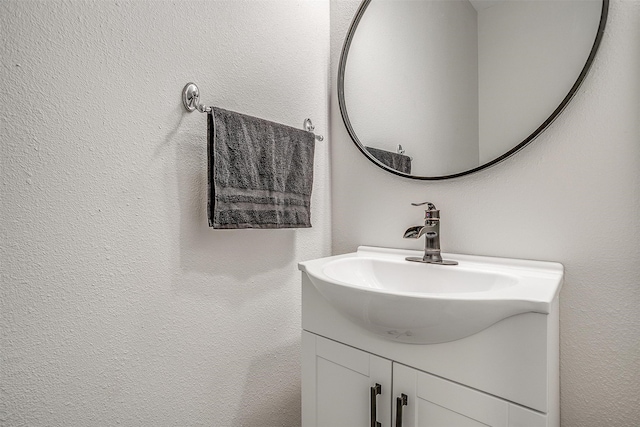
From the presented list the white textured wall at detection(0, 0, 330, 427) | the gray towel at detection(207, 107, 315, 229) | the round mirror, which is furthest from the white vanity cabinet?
the round mirror

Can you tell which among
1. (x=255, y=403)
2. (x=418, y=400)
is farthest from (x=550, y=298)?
(x=255, y=403)

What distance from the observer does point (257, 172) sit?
107cm

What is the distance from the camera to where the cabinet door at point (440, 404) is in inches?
26.9

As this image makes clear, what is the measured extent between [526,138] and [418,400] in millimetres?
741

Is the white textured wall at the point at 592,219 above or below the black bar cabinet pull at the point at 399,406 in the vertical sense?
above

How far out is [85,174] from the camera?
0.77 metres

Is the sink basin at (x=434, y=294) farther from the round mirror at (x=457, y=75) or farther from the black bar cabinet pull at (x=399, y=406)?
the round mirror at (x=457, y=75)

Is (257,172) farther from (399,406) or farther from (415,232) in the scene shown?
(399,406)

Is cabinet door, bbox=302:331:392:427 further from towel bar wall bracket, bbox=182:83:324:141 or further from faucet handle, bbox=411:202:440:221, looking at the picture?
towel bar wall bracket, bbox=182:83:324:141

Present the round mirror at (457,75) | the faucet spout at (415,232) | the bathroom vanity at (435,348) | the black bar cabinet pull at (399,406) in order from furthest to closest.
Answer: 1. the faucet spout at (415,232)
2. the round mirror at (457,75)
3. the black bar cabinet pull at (399,406)
4. the bathroom vanity at (435,348)

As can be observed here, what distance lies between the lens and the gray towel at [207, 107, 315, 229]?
0.96 meters

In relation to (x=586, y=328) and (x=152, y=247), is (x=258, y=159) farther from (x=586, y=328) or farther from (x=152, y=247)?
(x=586, y=328)

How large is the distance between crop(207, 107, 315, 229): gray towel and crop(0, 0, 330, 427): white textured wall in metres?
0.08

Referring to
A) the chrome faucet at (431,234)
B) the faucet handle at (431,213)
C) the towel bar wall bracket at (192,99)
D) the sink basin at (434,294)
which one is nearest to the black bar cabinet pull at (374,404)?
the sink basin at (434,294)
